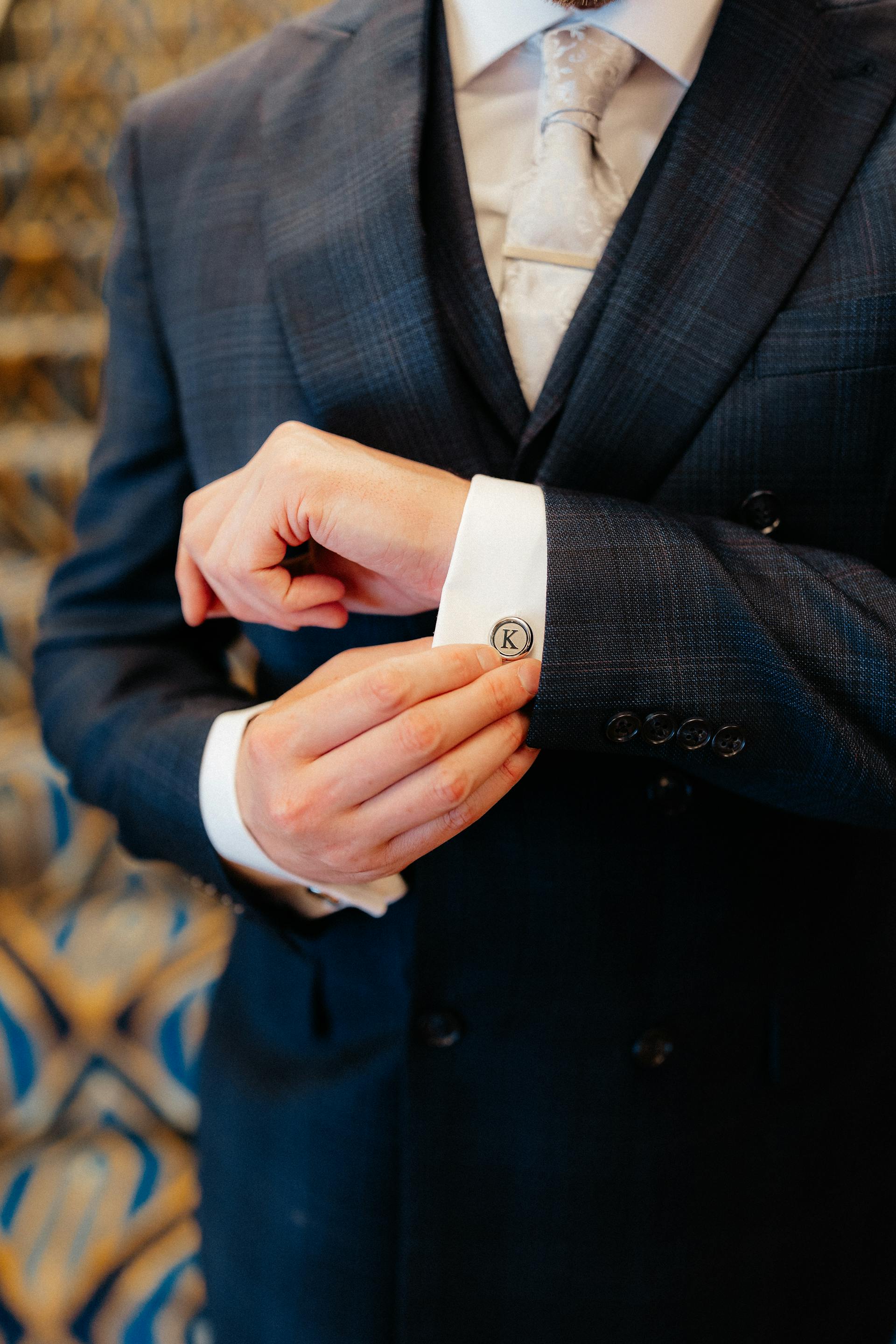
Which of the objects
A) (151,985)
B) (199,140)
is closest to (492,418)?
(199,140)

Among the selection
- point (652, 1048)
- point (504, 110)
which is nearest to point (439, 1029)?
point (652, 1048)

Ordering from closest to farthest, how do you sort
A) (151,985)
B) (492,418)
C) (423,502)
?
(423,502) < (492,418) < (151,985)

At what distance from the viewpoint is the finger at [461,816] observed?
1.73 ft

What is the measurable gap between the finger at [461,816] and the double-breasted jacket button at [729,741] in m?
0.11

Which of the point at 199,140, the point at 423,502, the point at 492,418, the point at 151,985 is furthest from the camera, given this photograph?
the point at 151,985

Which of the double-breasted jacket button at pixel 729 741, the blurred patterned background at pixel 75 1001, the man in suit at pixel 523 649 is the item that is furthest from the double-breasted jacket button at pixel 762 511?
the blurred patterned background at pixel 75 1001

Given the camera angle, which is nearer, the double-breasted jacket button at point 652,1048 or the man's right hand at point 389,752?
the man's right hand at point 389,752

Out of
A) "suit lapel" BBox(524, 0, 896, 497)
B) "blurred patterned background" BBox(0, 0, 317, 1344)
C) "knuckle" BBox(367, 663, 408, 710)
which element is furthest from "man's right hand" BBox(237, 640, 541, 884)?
"blurred patterned background" BBox(0, 0, 317, 1344)

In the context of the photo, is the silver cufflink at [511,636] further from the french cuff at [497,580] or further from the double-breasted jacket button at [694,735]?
the double-breasted jacket button at [694,735]

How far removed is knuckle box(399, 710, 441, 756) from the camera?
48 centimetres

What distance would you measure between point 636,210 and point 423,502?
0.29 metres

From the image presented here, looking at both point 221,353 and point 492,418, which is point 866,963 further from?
point 221,353

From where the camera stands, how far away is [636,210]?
64 centimetres

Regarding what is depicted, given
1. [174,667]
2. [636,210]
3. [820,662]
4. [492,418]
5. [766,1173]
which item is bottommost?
[766,1173]
